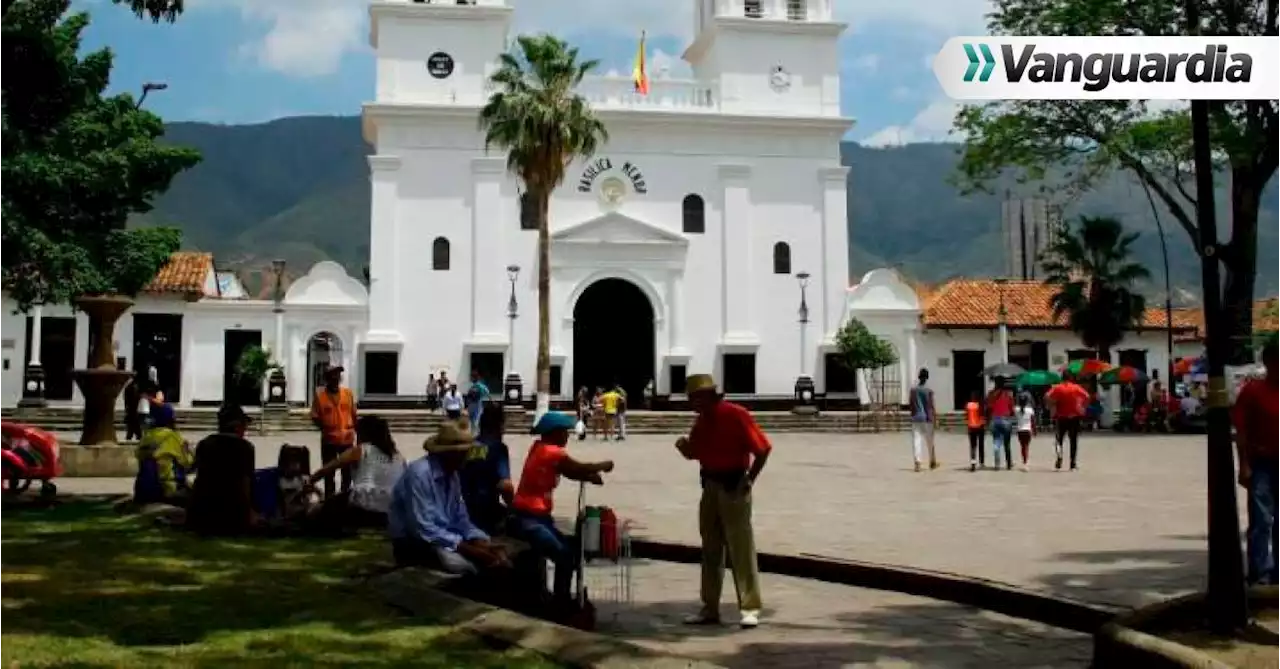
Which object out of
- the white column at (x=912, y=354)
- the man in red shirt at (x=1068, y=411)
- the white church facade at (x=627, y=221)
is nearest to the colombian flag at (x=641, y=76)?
the white church facade at (x=627, y=221)

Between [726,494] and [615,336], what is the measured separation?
107ft

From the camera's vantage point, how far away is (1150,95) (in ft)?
16.3

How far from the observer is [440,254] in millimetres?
37500

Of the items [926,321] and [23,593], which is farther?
[926,321]

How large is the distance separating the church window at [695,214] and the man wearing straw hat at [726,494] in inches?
1267

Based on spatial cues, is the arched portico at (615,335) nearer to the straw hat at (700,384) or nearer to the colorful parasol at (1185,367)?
the colorful parasol at (1185,367)

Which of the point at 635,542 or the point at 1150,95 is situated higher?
the point at 1150,95

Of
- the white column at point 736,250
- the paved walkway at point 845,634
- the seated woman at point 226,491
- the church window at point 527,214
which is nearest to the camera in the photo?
the paved walkway at point 845,634

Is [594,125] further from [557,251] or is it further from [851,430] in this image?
[851,430]

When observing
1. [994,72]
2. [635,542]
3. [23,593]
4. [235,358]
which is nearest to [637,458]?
[635,542]

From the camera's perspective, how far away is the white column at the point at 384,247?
36938 mm

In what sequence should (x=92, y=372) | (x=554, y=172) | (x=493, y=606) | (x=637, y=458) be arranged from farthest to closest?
(x=554, y=172)
(x=637, y=458)
(x=92, y=372)
(x=493, y=606)

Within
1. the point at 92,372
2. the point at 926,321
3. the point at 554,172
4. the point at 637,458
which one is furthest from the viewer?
the point at 926,321

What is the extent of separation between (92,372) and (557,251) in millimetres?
22549
